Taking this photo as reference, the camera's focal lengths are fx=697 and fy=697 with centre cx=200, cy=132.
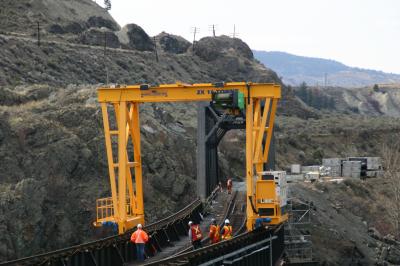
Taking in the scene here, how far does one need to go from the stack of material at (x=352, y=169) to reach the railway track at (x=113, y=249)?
4503 cm

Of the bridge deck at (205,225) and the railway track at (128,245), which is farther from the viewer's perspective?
the bridge deck at (205,225)

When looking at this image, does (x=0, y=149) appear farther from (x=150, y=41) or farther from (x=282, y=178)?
(x=150, y=41)

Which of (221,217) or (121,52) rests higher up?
(121,52)

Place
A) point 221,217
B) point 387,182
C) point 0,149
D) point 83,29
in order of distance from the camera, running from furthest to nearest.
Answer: point 83,29, point 387,182, point 0,149, point 221,217

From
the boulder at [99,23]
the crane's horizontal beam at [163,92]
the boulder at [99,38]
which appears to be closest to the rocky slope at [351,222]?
the crane's horizontal beam at [163,92]

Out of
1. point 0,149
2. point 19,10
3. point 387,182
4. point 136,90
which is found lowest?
point 387,182

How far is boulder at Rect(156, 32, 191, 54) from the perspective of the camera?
141m

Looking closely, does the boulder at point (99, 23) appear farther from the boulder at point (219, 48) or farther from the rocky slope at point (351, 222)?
the rocky slope at point (351, 222)

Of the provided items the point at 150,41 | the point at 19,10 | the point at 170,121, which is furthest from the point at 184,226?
the point at 150,41

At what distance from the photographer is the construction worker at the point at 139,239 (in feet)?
82.5

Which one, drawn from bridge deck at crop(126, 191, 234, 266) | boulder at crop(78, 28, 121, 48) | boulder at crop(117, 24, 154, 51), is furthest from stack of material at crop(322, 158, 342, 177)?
boulder at crop(117, 24, 154, 51)

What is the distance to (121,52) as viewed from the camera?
10881cm

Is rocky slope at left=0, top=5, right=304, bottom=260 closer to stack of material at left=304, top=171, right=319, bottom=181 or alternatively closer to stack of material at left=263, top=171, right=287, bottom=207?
stack of material at left=304, top=171, right=319, bottom=181

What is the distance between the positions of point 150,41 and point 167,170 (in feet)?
260
